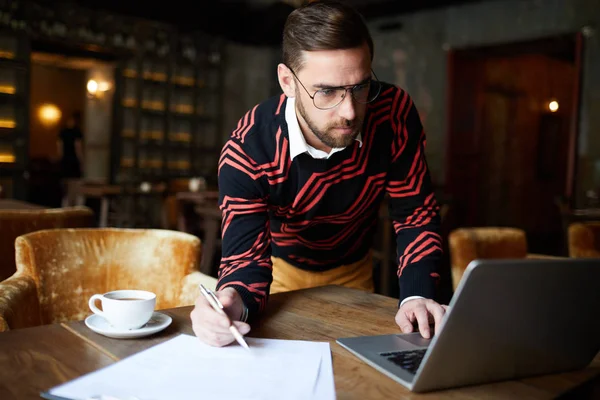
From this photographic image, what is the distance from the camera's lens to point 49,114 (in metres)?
12.9

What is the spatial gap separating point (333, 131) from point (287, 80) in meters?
0.22

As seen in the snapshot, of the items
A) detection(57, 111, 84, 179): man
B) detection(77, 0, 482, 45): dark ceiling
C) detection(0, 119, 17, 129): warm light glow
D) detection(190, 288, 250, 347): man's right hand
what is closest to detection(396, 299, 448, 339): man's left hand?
detection(190, 288, 250, 347): man's right hand

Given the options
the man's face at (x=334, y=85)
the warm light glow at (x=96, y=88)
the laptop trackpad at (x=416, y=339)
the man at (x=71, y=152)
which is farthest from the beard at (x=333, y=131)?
the warm light glow at (x=96, y=88)

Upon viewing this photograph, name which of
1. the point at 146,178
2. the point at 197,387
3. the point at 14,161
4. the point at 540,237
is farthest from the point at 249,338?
the point at 540,237

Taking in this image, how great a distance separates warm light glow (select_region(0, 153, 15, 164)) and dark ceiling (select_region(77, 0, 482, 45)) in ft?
7.57

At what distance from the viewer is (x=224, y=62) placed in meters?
9.60

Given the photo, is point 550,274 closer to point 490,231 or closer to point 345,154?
point 345,154

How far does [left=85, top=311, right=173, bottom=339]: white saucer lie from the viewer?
42.0 inches

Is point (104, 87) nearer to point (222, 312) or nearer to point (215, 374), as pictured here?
point (222, 312)

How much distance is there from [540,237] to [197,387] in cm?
909

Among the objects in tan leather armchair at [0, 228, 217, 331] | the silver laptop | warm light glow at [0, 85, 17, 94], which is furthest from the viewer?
warm light glow at [0, 85, 17, 94]

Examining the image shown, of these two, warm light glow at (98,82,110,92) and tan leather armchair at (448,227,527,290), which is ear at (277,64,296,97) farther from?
warm light glow at (98,82,110,92)

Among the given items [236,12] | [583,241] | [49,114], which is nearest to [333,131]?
[583,241]

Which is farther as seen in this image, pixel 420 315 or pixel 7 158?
pixel 7 158
